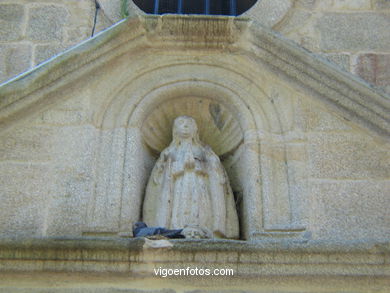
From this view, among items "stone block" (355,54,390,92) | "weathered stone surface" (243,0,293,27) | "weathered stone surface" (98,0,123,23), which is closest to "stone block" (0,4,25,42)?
"weathered stone surface" (98,0,123,23)

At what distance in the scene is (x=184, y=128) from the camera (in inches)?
239

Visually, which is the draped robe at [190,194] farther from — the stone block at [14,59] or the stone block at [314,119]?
the stone block at [14,59]

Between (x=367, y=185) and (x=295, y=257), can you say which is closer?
(x=295, y=257)

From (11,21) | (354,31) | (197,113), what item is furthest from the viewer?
(11,21)

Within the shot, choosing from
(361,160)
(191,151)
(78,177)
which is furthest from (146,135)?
(361,160)

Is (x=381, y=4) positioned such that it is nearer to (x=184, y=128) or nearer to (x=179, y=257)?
(x=184, y=128)

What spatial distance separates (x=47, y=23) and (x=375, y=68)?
3224mm

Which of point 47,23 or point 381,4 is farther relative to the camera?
point 381,4

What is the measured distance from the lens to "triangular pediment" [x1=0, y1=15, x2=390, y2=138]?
5699 millimetres

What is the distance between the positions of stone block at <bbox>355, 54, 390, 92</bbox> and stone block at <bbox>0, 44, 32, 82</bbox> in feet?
10.4

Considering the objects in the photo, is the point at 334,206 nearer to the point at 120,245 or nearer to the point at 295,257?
the point at 295,257

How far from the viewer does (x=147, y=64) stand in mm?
6086

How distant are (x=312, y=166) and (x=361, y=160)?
0.40 m

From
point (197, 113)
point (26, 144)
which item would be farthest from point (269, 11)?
point (26, 144)
